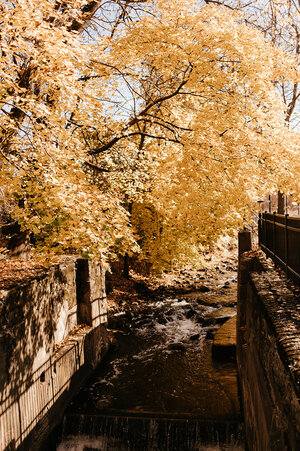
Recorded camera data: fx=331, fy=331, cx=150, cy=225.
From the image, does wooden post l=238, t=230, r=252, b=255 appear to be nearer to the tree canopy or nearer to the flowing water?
the tree canopy

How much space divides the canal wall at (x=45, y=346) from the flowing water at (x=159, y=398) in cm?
63

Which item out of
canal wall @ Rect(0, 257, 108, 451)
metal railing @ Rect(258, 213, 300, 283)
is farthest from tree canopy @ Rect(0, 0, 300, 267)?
metal railing @ Rect(258, 213, 300, 283)

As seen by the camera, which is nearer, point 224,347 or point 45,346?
point 45,346

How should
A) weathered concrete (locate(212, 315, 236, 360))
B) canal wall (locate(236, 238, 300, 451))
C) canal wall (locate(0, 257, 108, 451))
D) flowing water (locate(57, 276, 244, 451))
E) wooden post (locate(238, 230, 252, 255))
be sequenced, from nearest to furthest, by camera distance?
canal wall (locate(236, 238, 300, 451)) < canal wall (locate(0, 257, 108, 451)) < flowing water (locate(57, 276, 244, 451)) < weathered concrete (locate(212, 315, 236, 360)) < wooden post (locate(238, 230, 252, 255))

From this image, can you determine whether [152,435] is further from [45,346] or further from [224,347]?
[224,347]

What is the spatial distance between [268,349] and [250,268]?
13.8ft

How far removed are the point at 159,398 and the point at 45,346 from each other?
3.18 m

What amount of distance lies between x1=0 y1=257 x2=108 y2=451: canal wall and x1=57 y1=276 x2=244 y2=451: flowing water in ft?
2.06

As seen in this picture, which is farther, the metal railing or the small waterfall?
the small waterfall

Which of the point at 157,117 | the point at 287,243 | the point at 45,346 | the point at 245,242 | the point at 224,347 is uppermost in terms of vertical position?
the point at 157,117

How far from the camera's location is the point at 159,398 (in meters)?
8.09

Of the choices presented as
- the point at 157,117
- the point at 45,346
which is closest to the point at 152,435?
the point at 45,346

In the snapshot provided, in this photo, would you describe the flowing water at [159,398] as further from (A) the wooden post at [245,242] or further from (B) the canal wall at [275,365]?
(A) the wooden post at [245,242]

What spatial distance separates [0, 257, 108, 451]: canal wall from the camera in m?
5.58
